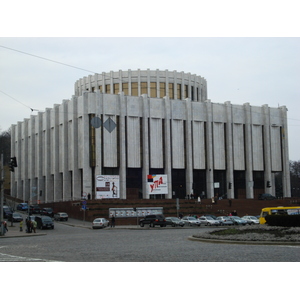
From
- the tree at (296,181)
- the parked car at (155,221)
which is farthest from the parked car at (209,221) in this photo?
the tree at (296,181)

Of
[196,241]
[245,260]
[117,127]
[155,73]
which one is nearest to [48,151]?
[117,127]

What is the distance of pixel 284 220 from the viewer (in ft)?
101

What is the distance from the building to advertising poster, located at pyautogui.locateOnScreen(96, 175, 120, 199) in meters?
4.39

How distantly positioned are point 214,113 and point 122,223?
32.3m

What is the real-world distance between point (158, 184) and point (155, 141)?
29.2 feet

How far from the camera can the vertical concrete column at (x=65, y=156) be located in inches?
3221

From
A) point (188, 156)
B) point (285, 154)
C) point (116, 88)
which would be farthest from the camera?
point (116, 88)

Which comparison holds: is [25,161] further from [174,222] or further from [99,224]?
[174,222]

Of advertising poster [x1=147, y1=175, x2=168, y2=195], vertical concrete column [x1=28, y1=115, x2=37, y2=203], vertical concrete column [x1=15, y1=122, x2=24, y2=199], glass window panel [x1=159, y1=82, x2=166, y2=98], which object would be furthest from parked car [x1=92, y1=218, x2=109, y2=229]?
vertical concrete column [x1=15, y1=122, x2=24, y2=199]

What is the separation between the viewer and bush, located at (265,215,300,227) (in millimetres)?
30034

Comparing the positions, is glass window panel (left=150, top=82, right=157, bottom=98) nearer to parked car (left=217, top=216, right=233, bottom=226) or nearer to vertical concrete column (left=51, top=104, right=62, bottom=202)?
vertical concrete column (left=51, top=104, right=62, bottom=202)

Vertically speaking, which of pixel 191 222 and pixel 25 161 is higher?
pixel 25 161

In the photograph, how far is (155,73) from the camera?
92.0 m

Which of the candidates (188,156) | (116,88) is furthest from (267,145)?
(116,88)
